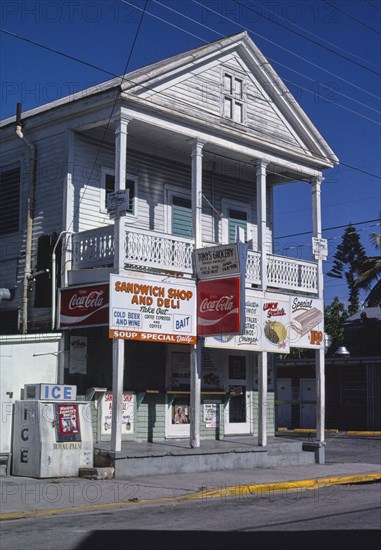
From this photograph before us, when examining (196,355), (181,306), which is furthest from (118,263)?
(196,355)

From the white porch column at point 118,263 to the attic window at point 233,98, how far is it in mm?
3812

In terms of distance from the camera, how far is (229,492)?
579 inches

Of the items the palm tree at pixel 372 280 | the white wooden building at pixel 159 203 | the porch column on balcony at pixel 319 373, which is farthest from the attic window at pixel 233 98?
the palm tree at pixel 372 280

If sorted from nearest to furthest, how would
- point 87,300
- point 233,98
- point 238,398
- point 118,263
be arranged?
point 118,263
point 87,300
point 233,98
point 238,398

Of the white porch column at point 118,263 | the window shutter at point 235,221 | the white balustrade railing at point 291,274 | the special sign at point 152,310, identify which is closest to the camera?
the white porch column at point 118,263

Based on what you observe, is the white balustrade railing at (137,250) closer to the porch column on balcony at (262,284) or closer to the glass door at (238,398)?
the porch column on balcony at (262,284)

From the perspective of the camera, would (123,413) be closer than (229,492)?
No

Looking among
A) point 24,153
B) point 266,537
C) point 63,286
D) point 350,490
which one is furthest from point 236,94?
point 266,537

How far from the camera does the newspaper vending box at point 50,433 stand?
15.3m

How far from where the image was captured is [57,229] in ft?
60.5

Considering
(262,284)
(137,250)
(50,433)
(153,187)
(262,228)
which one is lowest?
(50,433)

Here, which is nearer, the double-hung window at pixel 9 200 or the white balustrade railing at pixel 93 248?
the white balustrade railing at pixel 93 248

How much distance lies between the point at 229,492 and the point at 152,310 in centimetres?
424

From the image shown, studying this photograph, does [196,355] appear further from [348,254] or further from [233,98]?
[348,254]
